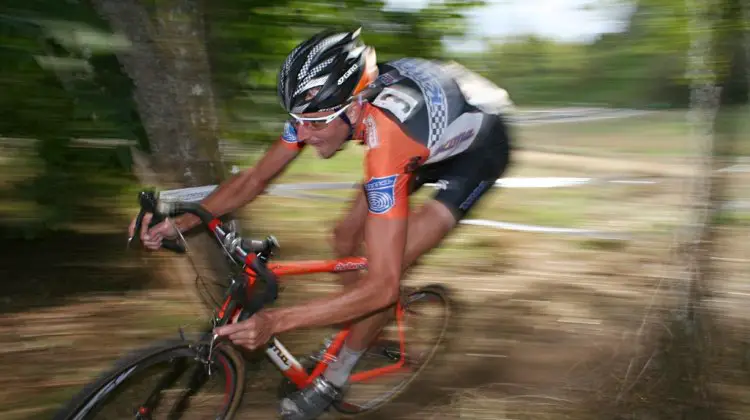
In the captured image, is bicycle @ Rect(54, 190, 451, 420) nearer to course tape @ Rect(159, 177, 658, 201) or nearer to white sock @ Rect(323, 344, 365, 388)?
white sock @ Rect(323, 344, 365, 388)

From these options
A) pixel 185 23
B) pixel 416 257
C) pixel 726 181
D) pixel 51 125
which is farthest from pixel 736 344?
pixel 51 125

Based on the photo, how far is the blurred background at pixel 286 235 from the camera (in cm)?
339

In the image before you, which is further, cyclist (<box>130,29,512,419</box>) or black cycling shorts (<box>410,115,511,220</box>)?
black cycling shorts (<box>410,115,511,220</box>)

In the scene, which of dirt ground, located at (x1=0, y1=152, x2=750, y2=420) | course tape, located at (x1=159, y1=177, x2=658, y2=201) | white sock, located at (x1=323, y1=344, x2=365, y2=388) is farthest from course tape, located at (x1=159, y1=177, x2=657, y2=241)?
white sock, located at (x1=323, y1=344, x2=365, y2=388)

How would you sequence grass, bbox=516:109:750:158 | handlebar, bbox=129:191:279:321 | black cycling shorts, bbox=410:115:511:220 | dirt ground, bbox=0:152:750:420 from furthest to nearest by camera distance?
grass, bbox=516:109:750:158 → dirt ground, bbox=0:152:750:420 → black cycling shorts, bbox=410:115:511:220 → handlebar, bbox=129:191:279:321

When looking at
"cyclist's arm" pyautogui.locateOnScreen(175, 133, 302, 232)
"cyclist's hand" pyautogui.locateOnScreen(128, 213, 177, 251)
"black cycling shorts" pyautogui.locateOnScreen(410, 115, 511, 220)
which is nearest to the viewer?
"cyclist's hand" pyautogui.locateOnScreen(128, 213, 177, 251)

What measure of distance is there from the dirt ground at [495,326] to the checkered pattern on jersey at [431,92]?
1.42 m

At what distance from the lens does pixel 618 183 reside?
902 cm

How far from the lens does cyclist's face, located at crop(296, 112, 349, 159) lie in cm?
273

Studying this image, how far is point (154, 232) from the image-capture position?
2.74 meters

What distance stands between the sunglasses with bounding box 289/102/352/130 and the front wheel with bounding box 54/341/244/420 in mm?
941

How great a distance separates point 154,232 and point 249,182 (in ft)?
1.93

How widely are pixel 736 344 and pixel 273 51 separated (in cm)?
337

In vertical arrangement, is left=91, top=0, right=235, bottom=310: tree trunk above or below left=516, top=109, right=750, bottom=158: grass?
above
